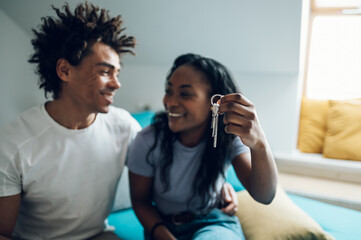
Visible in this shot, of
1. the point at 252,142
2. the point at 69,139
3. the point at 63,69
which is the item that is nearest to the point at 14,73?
the point at 63,69

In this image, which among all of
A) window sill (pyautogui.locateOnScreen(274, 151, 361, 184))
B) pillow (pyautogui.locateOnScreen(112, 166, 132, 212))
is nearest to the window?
window sill (pyautogui.locateOnScreen(274, 151, 361, 184))

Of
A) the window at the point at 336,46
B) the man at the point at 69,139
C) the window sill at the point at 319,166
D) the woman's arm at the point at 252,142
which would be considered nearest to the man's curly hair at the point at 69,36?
the man at the point at 69,139

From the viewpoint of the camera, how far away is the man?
2.66ft

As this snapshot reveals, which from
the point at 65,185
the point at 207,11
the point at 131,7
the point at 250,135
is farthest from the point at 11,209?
the point at 207,11

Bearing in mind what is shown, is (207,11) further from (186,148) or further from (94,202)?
(94,202)

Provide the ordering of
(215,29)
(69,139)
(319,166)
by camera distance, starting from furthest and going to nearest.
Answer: (215,29) < (319,166) < (69,139)

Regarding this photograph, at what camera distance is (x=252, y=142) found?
2.12 feet

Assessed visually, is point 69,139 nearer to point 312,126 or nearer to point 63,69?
point 63,69

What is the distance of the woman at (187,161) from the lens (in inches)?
34.9

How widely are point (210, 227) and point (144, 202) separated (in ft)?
0.81

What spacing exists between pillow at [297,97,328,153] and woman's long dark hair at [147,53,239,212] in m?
0.43

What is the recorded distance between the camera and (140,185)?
0.94 metres

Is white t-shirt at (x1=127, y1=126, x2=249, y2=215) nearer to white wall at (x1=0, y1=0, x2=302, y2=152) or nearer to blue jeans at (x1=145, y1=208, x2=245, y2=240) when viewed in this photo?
blue jeans at (x1=145, y1=208, x2=245, y2=240)

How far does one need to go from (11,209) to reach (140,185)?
0.38 m
